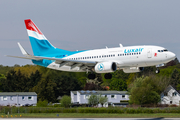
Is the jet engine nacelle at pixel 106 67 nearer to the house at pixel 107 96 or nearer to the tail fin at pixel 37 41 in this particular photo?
the tail fin at pixel 37 41

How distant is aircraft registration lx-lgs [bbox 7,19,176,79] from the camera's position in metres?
48.6

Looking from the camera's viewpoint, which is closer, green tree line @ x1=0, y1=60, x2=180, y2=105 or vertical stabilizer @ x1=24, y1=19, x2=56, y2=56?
vertical stabilizer @ x1=24, y1=19, x2=56, y2=56

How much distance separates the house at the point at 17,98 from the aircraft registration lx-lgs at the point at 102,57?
145 feet

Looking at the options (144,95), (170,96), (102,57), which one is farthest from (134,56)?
(170,96)

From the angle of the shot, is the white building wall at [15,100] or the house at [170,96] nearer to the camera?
the white building wall at [15,100]

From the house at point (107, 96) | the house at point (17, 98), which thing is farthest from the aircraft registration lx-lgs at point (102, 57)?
the house at point (107, 96)

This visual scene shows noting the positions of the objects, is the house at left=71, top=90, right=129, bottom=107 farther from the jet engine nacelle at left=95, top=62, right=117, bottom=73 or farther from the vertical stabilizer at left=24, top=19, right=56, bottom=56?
the jet engine nacelle at left=95, top=62, right=117, bottom=73

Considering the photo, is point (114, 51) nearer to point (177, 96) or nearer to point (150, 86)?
point (150, 86)

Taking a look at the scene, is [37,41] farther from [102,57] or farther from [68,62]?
[102,57]

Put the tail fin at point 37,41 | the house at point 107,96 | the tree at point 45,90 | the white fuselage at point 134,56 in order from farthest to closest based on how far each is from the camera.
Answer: the house at point 107,96 < the tree at point 45,90 < the tail fin at point 37,41 < the white fuselage at point 134,56

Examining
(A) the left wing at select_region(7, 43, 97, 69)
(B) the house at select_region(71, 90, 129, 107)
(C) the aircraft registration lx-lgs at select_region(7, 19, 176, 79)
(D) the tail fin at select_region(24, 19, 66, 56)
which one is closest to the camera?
(C) the aircraft registration lx-lgs at select_region(7, 19, 176, 79)

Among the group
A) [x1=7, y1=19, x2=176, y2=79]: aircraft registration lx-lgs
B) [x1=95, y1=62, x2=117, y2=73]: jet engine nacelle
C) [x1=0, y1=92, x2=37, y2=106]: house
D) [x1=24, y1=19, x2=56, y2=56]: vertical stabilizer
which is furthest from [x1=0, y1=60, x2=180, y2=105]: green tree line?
[x1=95, y1=62, x2=117, y2=73]: jet engine nacelle

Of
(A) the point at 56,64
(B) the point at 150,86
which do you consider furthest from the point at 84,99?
(A) the point at 56,64

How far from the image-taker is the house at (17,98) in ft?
336
